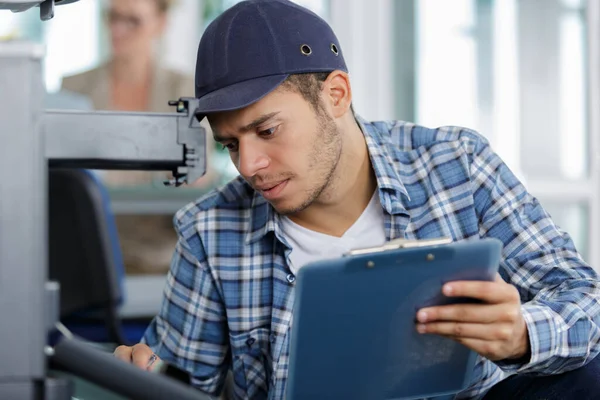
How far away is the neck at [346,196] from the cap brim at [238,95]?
0.78 ft

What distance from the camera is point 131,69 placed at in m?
3.79

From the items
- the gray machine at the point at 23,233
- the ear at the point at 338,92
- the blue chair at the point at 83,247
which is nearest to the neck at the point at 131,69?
the blue chair at the point at 83,247

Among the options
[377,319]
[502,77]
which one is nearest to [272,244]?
[377,319]

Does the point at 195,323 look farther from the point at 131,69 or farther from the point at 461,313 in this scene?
the point at 131,69

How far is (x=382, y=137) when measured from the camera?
1507 mm

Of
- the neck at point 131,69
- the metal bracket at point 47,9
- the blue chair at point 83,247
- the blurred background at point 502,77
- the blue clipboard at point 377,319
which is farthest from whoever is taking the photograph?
the neck at point 131,69

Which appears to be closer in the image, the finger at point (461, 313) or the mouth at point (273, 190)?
the finger at point (461, 313)

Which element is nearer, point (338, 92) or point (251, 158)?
point (251, 158)

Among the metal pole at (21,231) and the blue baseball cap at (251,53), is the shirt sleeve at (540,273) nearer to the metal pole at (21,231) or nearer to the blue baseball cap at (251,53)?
the blue baseball cap at (251,53)

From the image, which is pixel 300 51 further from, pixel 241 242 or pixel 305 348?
pixel 305 348

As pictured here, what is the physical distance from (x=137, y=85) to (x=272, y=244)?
2516mm

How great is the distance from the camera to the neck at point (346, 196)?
1.43m

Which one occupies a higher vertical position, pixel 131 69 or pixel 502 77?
pixel 131 69

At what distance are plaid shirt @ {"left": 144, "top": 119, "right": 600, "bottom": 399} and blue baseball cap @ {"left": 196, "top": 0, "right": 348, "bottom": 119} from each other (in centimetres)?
25
